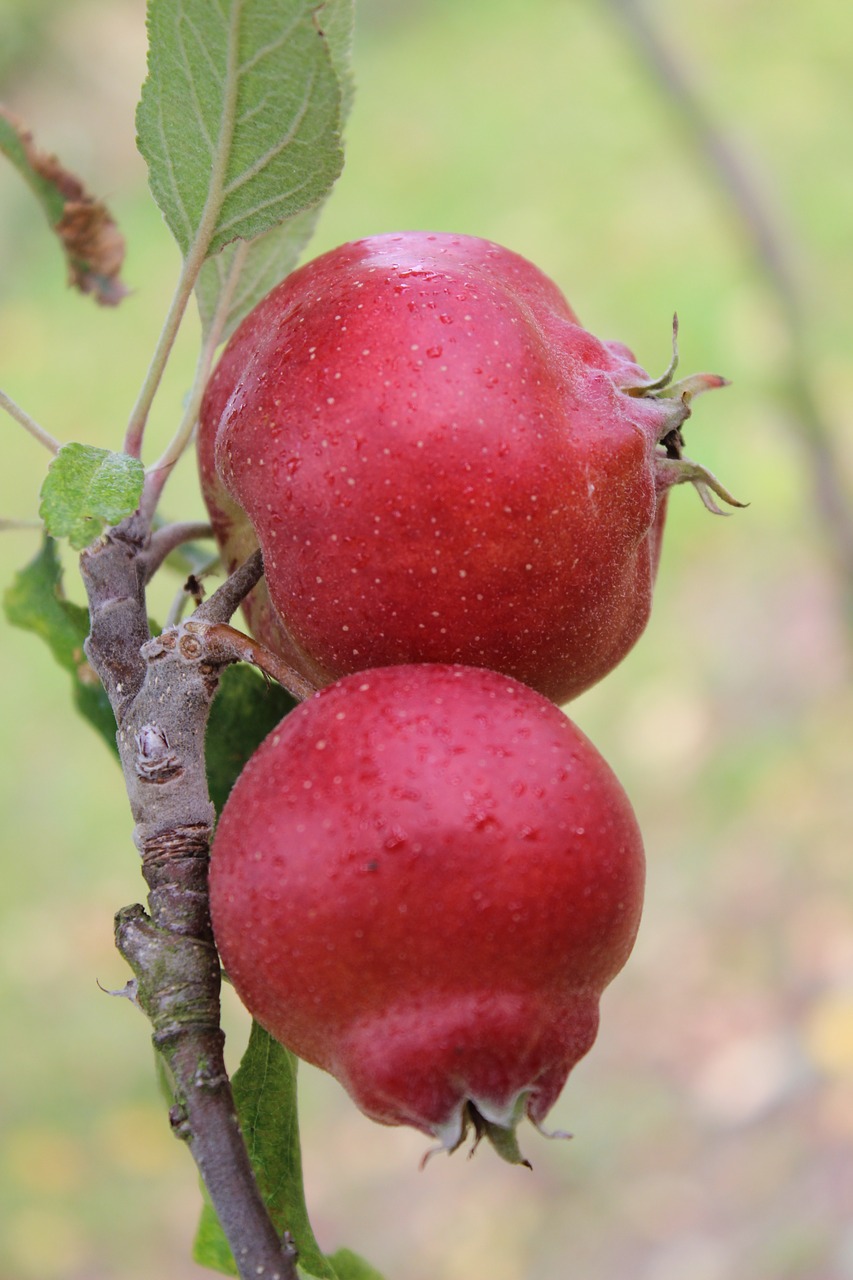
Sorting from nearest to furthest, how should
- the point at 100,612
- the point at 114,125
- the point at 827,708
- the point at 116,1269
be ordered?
the point at 100,612
the point at 116,1269
the point at 827,708
the point at 114,125

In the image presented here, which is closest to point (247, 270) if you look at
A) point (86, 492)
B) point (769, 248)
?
point (86, 492)

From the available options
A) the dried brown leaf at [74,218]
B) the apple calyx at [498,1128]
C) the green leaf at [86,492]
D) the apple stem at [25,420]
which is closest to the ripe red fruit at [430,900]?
the apple calyx at [498,1128]

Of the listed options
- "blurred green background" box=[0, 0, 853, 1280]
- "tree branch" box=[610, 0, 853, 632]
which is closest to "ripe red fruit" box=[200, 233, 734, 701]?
"blurred green background" box=[0, 0, 853, 1280]

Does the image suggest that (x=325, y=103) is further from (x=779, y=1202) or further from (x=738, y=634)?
(x=738, y=634)

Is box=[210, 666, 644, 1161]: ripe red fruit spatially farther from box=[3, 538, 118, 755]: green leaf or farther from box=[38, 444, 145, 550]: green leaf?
box=[3, 538, 118, 755]: green leaf

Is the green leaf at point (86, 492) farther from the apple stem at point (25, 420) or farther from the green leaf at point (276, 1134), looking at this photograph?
the green leaf at point (276, 1134)

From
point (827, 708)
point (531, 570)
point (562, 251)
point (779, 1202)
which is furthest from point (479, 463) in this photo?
point (562, 251)

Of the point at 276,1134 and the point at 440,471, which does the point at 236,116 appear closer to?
the point at 440,471
